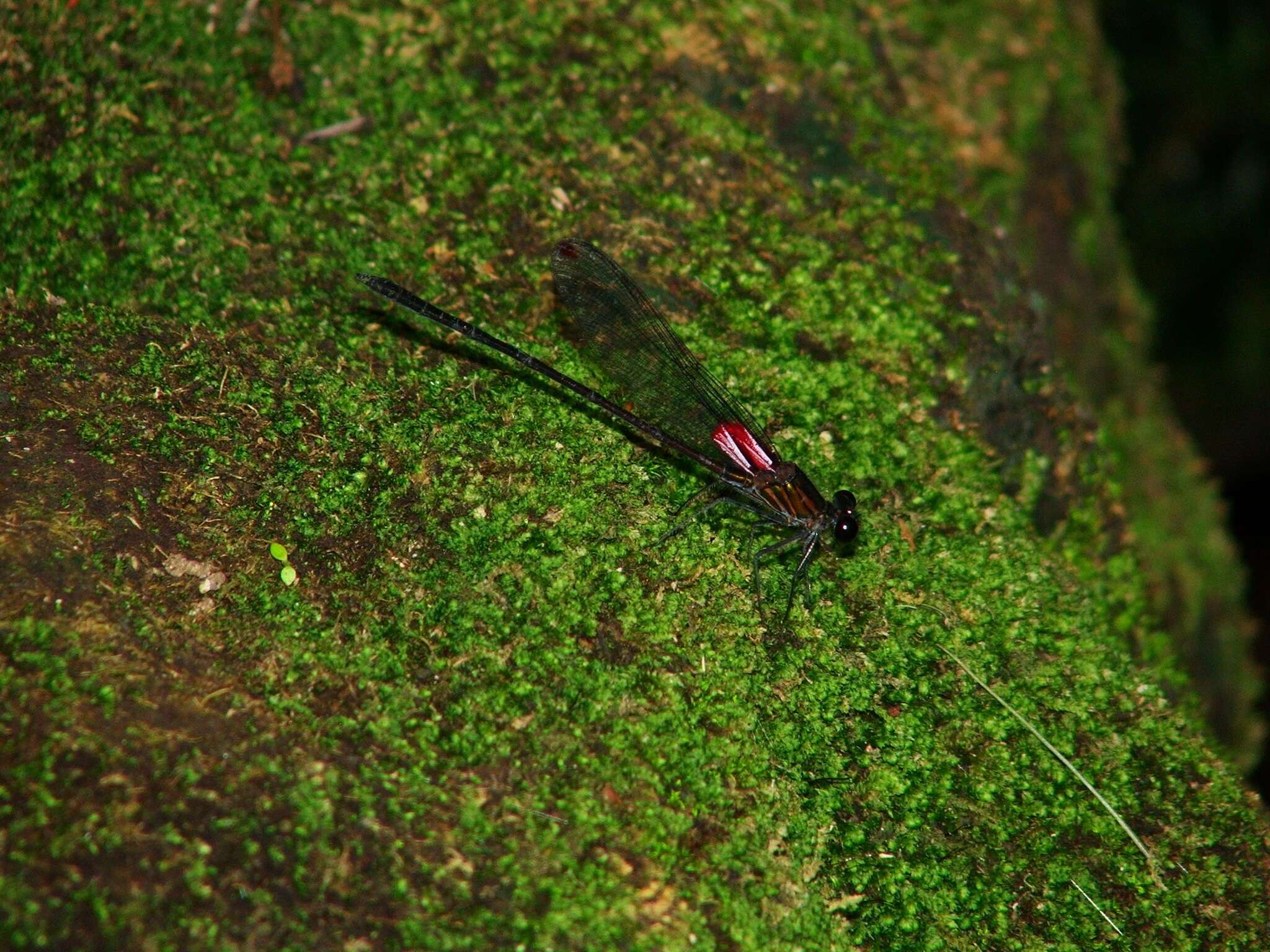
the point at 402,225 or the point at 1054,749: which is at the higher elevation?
the point at 402,225

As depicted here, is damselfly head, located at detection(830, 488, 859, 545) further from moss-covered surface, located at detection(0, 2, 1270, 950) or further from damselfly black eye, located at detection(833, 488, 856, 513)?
moss-covered surface, located at detection(0, 2, 1270, 950)

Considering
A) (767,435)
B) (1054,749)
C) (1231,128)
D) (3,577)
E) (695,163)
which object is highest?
(1231,128)

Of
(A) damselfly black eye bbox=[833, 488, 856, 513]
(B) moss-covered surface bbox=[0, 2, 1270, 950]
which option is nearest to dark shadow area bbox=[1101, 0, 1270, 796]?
(B) moss-covered surface bbox=[0, 2, 1270, 950]

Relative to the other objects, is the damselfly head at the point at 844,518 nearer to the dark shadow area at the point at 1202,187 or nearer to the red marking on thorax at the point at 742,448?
the red marking on thorax at the point at 742,448

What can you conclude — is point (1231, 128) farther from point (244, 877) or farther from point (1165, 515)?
point (244, 877)

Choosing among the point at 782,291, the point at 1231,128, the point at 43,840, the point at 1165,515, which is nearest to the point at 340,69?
the point at 782,291

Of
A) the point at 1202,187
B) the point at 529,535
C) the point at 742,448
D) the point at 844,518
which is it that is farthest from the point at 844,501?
the point at 1202,187

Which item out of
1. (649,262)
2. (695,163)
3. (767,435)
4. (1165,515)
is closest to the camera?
(767,435)
